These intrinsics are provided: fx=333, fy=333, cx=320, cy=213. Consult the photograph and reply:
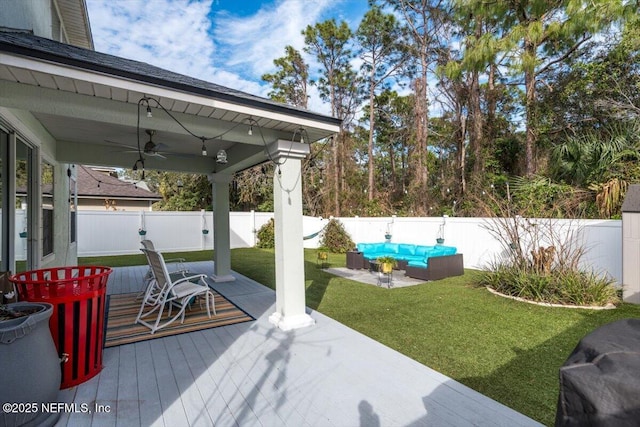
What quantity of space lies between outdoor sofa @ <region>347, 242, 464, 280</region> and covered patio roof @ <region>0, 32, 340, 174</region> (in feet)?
15.4

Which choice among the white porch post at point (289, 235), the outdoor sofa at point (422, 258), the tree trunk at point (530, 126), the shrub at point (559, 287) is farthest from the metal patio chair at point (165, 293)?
the tree trunk at point (530, 126)

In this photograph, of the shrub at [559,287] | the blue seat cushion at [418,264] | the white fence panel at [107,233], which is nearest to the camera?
the shrub at [559,287]

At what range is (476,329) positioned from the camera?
431 cm

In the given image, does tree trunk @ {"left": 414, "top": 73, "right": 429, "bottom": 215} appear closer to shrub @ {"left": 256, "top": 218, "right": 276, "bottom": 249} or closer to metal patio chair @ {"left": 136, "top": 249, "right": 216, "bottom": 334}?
shrub @ {"left": 256, "top": 218, "right": 276, "bottom": 249}

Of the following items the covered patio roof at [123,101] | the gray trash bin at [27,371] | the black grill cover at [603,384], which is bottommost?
the gray trash bin at [27,371]

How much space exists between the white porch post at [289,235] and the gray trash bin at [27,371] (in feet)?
7.63

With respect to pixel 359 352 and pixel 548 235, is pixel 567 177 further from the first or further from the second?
pixel 359 352

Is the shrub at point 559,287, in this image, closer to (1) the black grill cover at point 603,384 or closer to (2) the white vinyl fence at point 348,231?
(2) the white vinyl fence at point 348,231

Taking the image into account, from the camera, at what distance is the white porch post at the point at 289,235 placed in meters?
4.11

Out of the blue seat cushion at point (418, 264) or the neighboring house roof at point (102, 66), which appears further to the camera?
the blue seat cushion at point (418, 264)

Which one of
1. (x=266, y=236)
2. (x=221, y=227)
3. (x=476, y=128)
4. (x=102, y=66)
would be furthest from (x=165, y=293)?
(x=476, y=128)

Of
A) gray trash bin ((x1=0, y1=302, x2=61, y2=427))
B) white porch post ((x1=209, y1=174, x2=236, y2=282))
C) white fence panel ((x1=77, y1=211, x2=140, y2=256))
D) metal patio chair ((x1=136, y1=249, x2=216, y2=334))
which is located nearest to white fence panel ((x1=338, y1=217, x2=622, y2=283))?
white porch post ((x1=209, y1=174, x2=236, y2=282))

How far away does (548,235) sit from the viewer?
674 cm

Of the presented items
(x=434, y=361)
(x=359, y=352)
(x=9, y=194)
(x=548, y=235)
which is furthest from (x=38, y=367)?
(x=548, y=235)
